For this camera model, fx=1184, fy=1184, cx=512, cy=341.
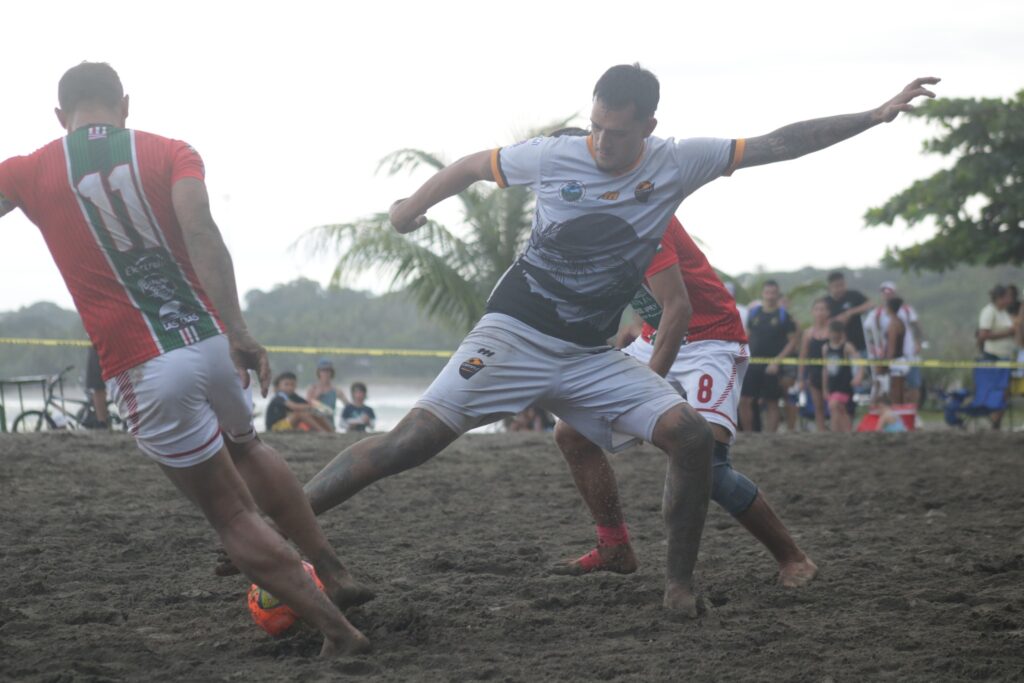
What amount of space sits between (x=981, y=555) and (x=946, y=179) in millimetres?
17076

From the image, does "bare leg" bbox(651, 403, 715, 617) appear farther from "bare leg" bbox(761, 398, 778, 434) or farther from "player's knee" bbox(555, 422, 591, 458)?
"bare leg" bbox(761, 398, 778, 434)

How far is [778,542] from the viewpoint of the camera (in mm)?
5590

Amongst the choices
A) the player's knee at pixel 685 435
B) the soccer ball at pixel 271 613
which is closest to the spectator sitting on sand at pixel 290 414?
the soccer ball at pixel 271 613

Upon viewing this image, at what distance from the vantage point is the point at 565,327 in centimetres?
485

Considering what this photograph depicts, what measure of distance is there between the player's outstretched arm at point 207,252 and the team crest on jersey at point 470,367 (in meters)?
0.98

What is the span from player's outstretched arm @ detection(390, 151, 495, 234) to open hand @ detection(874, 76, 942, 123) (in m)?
1.60

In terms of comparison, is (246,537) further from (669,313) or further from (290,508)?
(669,313)

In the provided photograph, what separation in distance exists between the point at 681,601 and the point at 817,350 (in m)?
10.1

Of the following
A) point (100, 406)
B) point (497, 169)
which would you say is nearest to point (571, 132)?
point (497, 169)

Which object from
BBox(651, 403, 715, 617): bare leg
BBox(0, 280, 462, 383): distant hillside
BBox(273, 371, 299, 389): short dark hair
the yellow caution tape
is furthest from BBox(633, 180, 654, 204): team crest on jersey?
BBox(0, 280, 462, 383): distant hillside

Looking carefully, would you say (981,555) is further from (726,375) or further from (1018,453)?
(1018,453)

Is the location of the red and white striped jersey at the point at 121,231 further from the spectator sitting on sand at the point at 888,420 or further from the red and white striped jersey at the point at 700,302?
the spectator sitting on sand at the point at 888,420

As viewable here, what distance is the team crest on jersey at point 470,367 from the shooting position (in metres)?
Result: 4.74

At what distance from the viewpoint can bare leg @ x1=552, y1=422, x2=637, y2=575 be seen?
561cm
